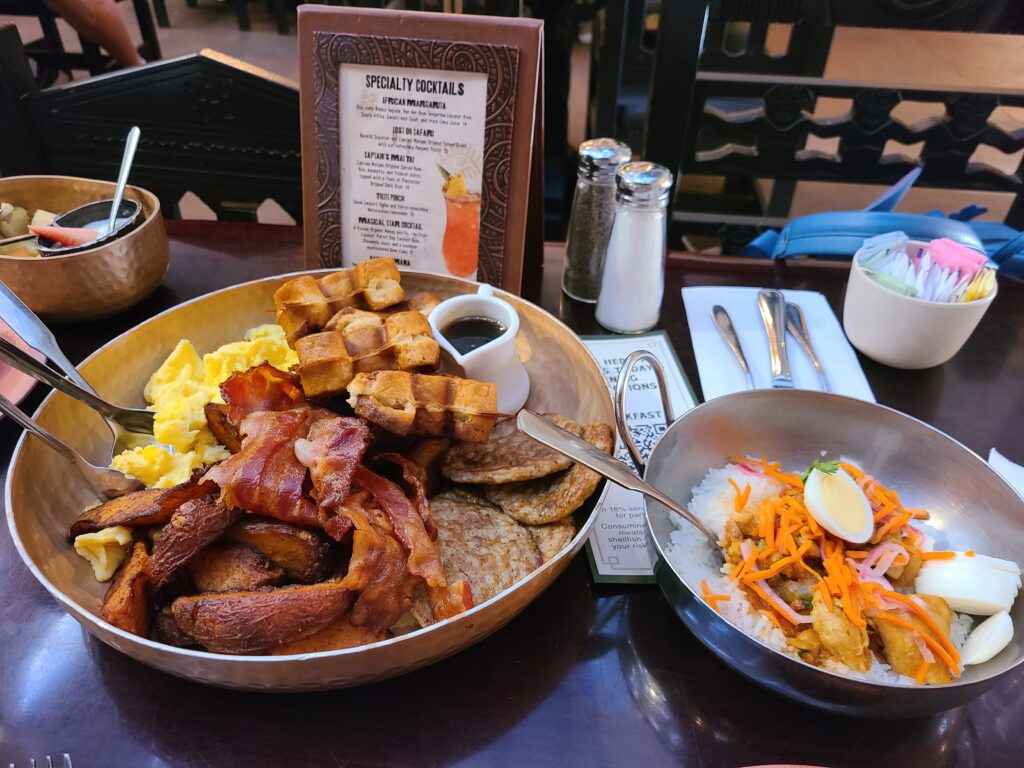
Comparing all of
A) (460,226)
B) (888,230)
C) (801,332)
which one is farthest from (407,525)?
(888,230)

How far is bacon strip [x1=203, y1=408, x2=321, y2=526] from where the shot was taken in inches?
41.1

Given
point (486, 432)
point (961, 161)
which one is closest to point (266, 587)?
point (486, 432)

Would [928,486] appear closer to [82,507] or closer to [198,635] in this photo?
[198,635]

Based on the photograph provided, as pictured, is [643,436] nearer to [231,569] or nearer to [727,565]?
[727,565]

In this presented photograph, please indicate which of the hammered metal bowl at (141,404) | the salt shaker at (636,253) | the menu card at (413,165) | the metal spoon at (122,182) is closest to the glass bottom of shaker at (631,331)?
the salt shaker at (636,253)

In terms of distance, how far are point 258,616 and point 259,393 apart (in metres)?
0.49

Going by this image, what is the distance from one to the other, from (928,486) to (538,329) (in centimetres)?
87

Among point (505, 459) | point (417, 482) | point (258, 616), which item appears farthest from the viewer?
point (505, 459)

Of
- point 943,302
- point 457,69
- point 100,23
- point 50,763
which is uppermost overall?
point 457,69

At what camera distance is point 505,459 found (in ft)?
4.16

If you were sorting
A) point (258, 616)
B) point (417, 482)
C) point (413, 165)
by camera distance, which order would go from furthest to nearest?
point (413, 165) < point (417, 482) < point (258, 616)

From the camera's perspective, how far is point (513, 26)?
1.46 m

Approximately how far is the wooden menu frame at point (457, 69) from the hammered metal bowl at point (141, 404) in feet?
0.67

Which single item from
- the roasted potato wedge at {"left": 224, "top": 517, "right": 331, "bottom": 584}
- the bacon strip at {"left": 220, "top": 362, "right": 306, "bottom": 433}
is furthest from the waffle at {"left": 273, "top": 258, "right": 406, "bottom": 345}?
the roasted potato wedge at {"left": 224, "top": 517, "right": 331, "bottom": 584}
